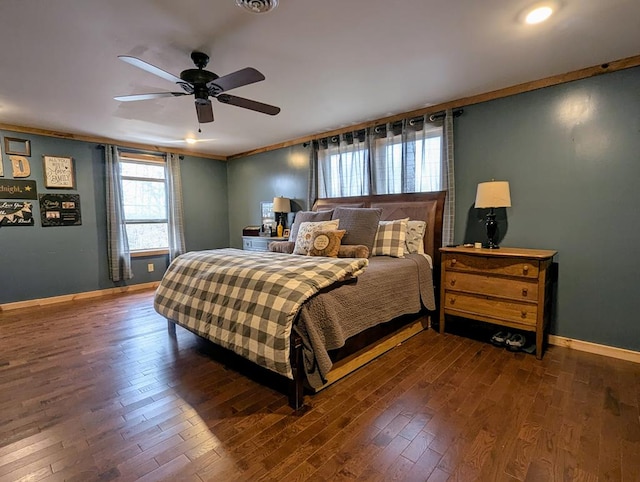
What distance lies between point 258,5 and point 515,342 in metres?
3.06

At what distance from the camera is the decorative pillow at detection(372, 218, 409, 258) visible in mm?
3090

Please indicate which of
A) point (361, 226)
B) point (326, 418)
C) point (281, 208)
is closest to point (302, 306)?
point (326, 418)

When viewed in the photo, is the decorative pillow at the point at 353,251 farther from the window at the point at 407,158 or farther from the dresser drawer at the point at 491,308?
the window at the point at 407,158

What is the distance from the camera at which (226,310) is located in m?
2.19

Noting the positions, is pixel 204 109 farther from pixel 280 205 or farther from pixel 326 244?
pixel 280 205

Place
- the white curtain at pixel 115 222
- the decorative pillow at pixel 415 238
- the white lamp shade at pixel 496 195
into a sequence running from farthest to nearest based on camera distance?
1. the white curtain at pixel 115 222
2. the decorative pillow at pixel 415 238
3. the white lamp shade at pixel 496 195

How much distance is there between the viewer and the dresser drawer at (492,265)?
2.48 m

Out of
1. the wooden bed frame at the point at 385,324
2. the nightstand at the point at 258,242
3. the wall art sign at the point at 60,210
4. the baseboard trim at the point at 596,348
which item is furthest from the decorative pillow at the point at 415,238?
the wall art sign at the point at 60,210

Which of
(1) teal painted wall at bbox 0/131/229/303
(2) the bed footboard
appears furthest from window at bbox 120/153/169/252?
(2) the bed footboard

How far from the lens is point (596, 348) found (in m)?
2.61

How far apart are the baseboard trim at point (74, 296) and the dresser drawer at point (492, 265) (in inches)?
186

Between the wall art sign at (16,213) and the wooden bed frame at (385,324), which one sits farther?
the wall art sign at (16,213)

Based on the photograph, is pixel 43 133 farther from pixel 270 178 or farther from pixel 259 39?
pixel 259 39

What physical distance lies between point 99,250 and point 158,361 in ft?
10.2
